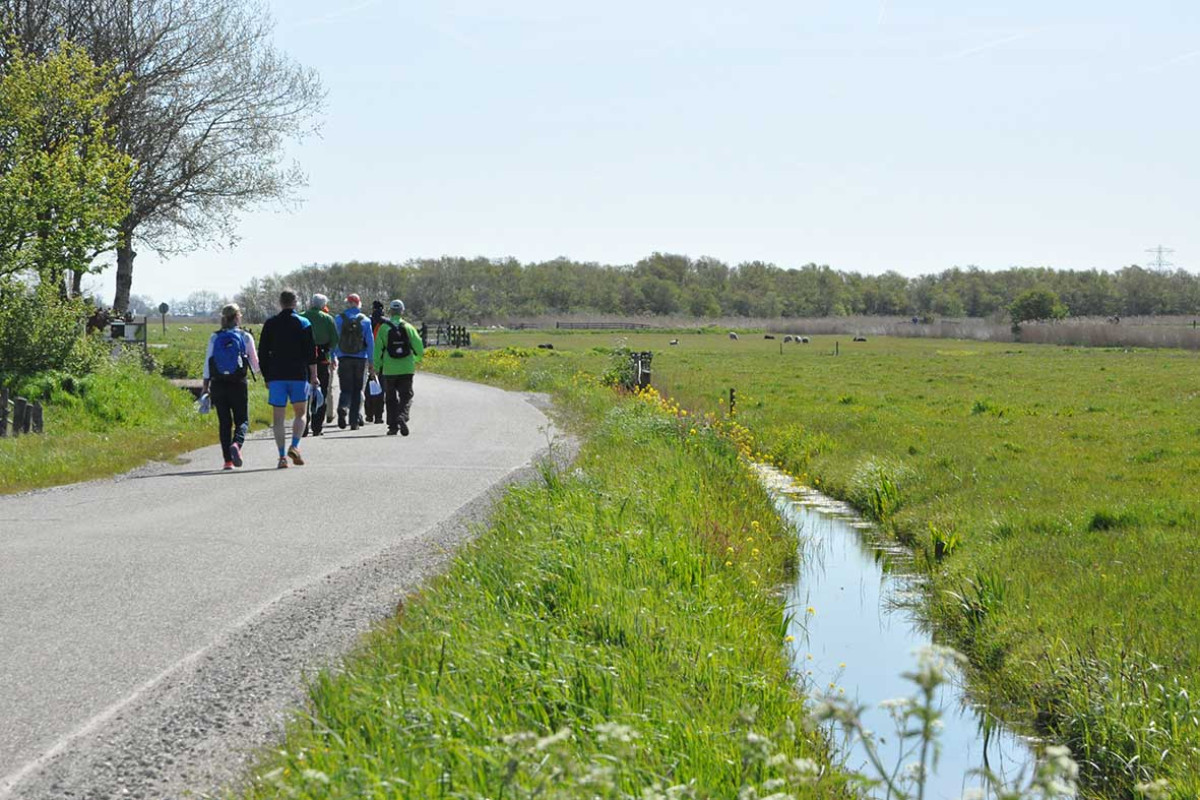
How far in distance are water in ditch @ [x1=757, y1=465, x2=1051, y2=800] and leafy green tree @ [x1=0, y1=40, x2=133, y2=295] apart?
12961 millimetres

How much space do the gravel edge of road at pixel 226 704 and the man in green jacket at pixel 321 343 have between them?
10109 millimetres

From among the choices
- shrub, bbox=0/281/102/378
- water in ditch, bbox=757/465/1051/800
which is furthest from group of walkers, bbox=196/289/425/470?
water in ditch, bbox=757/465/1051/800

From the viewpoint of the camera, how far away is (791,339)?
95.8 m

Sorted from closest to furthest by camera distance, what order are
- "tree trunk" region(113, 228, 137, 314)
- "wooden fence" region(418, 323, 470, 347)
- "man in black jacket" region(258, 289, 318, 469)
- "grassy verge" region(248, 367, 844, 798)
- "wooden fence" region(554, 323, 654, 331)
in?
"grassy verge" region(248, 367, 844, 798) → "man in black jacket" region(258, 289, 318, 469) → "tree trunk" region(113, 228, 137, 314) → "wooden fence" region(418, 323, 470, 347) → "wooden fence" region(554, 323, 654, 331)

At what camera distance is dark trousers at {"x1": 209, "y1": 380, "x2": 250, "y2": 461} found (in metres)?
14.5

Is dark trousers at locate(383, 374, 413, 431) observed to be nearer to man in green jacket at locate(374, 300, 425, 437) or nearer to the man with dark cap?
man in green jacket at locate(374, 300, 425, 437)

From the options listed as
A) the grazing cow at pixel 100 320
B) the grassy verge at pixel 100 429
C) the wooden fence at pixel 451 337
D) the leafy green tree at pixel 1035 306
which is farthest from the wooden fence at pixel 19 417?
the leafy green tree at pixel 1035 306

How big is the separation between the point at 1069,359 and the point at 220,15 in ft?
129

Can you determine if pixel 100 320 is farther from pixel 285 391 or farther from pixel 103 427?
pixel 285 391

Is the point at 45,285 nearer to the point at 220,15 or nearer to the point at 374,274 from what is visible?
the point at 220,15

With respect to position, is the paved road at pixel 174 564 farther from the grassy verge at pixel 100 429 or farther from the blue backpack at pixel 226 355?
the blue backpack at pixel 226 355

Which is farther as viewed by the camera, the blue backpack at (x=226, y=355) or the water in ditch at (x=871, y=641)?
the blue backpack at (x=226, y=355)

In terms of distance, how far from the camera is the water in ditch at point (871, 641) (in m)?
7.06

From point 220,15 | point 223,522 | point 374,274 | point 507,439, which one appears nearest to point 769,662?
point 223,522
